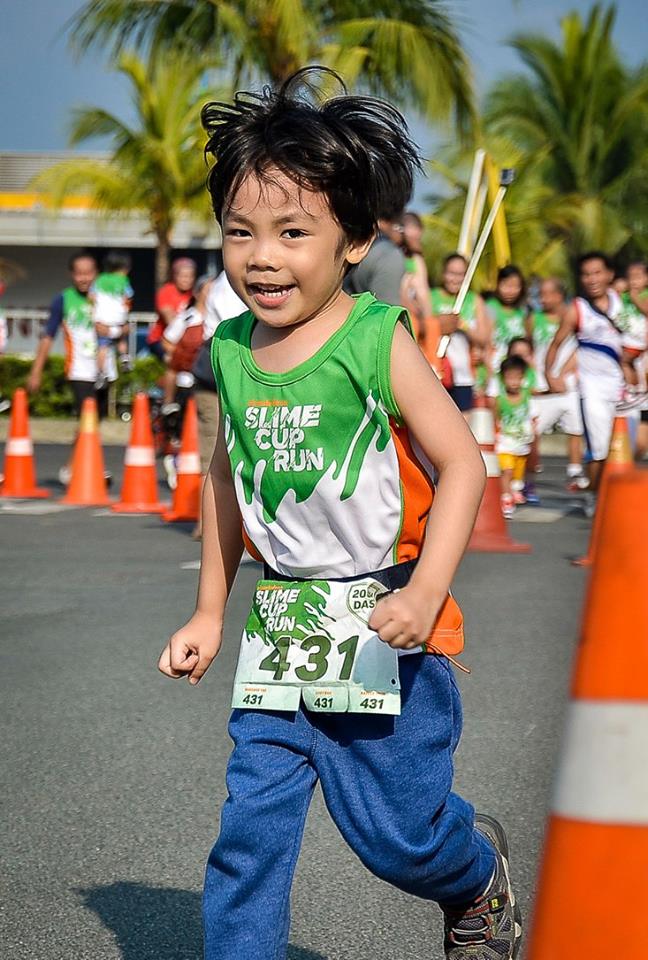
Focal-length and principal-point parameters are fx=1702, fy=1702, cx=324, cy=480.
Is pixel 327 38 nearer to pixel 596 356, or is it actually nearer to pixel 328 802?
pixel 596 356

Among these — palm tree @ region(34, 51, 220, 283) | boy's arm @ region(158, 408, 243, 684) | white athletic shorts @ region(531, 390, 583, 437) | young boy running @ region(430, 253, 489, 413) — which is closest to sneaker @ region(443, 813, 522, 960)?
boy's arm @ region(158, 408, 243, 684)

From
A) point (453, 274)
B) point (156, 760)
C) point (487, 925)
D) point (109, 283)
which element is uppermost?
point (453, 274)

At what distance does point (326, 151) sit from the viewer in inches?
115

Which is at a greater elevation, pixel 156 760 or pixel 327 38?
pixel 327 38

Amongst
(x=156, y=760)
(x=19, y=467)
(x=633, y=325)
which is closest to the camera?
(x=156, y=760)

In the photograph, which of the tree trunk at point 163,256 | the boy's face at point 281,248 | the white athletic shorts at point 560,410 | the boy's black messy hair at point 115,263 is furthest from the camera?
the tree trunk at point 163,256

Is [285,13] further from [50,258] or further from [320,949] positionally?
[320,949]

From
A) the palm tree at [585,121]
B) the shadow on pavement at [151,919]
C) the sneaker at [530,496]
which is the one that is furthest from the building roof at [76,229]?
the shadow on pavement at [151,919]

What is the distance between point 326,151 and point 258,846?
118 cm

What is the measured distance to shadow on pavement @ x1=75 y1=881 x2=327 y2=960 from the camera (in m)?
3.51

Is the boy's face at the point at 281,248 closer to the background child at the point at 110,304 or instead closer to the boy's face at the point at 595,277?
the boy's face at the point at 595,277

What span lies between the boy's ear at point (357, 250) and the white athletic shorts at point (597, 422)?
9.03m

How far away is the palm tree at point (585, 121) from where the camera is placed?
33438 mm

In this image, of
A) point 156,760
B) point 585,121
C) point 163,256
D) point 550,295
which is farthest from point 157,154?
point 156,760
